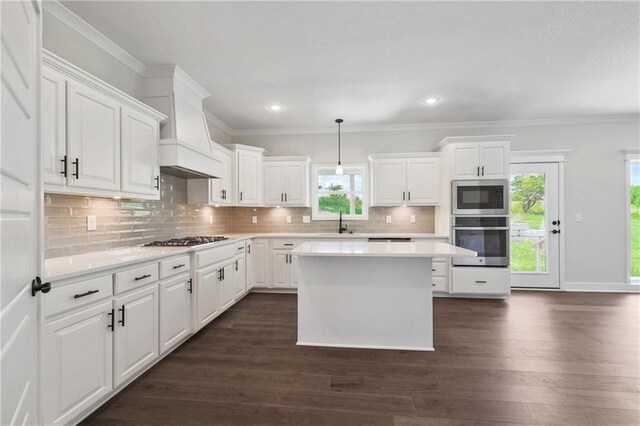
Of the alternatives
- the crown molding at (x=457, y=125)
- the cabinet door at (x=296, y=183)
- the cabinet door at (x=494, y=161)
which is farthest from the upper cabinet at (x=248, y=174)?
the cabinet door at (x=494, y=161)

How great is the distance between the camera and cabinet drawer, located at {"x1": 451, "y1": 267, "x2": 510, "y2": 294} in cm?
415

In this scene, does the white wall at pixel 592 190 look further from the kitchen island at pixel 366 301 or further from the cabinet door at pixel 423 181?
the kitchen island at pixel 366 301

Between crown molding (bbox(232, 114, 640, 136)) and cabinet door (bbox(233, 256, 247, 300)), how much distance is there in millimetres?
2388

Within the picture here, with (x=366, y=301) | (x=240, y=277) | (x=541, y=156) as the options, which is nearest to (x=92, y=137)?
(x=240, y=277)

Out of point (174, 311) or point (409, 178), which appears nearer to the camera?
point (174, 311)

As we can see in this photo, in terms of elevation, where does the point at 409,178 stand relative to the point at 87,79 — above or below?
below

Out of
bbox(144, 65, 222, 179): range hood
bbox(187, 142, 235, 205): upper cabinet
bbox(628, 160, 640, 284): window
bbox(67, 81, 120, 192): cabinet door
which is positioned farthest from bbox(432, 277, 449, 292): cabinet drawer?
bbox(67, 81, 120, 192): cabinet door

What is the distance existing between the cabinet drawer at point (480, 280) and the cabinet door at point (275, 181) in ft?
9.54

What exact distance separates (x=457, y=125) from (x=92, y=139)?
15.9 feet

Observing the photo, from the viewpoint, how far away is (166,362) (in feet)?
7.98

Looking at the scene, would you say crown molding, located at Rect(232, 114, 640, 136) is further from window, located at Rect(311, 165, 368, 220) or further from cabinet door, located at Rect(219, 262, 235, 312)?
cabinet door, located at Rect(219, 262, 235, 312)

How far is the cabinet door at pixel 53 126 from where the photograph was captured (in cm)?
173

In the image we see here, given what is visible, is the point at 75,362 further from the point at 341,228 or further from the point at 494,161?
the point at 494,161

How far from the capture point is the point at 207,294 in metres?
3.05
